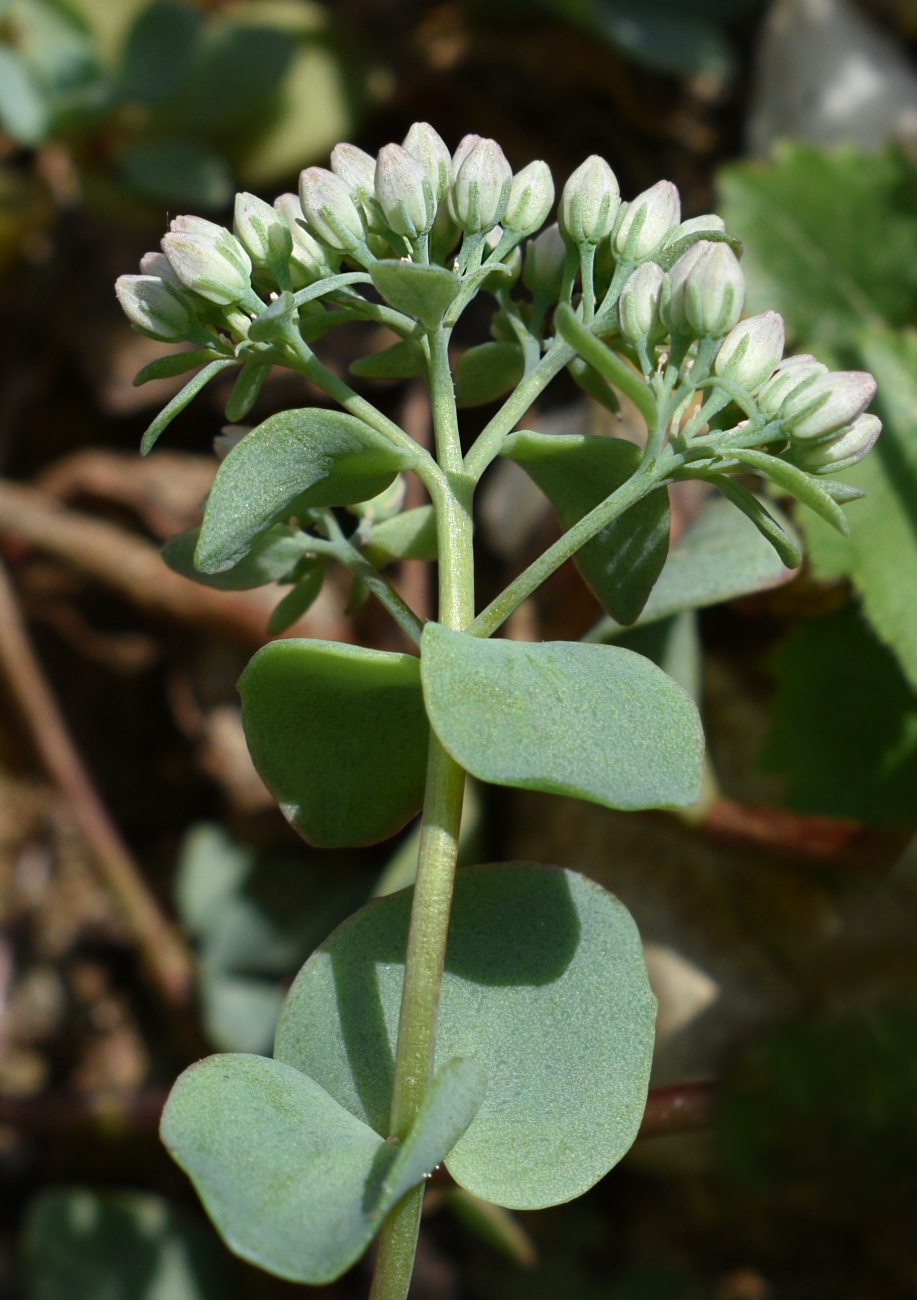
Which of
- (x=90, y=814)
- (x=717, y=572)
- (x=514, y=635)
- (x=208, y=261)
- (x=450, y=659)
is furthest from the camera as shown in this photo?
(x=90, y=814)

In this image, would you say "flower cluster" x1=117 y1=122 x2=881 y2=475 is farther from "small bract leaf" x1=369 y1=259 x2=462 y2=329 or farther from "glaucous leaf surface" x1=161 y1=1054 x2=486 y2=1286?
"glaucous leaf surface" x1=161 y1=1054 x2=486 y2=1286

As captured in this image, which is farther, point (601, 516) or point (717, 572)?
point (717, 572)

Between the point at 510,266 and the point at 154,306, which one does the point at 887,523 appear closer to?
the point at 510,266

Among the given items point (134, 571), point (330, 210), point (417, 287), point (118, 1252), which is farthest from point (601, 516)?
point (118, 1252)

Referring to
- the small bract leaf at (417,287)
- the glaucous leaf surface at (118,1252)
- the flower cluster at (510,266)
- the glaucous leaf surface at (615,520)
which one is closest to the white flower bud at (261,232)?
the flower cluster at (510,266)

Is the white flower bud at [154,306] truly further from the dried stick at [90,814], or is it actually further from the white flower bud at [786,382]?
the dried stick at [90,814]

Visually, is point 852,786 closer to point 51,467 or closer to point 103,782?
point 103,782
